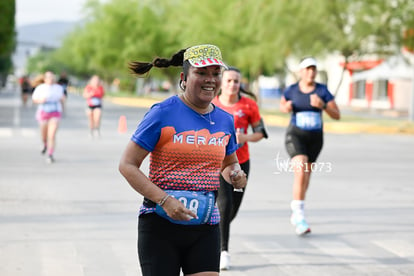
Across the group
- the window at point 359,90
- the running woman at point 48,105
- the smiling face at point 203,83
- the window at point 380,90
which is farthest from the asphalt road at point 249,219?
the window at point 359,90

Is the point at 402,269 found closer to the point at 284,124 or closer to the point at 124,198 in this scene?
the point at 124,198

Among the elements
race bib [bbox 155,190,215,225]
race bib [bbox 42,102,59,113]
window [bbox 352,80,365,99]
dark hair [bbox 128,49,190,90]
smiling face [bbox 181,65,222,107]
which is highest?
window [bbox 352,80,365,99]

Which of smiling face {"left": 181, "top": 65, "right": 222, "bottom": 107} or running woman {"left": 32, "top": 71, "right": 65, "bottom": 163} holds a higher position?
smiling face {"left": 181, "top": 65, "right": 222, "bottom": 107}

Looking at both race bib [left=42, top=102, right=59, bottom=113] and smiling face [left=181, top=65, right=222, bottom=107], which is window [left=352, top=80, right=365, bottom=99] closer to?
race bib [left=42, top=102, right=59, bottom=113]

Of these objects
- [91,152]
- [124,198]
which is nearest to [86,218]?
[124,198]

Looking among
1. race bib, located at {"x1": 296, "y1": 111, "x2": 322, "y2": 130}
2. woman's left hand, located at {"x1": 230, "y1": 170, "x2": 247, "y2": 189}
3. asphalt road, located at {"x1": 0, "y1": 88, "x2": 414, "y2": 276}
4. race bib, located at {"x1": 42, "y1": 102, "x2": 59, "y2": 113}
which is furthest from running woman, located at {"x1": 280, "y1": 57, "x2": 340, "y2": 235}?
race bib, located at {"x1": 42, "y1": 102, "x2": 59, "y2": 113}

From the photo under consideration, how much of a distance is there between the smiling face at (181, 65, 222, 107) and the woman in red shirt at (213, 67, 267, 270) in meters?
2.65

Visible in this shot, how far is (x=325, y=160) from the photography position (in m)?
16.5

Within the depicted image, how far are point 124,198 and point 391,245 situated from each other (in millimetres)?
4024

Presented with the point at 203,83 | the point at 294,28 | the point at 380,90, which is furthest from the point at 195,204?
the point at 380,90

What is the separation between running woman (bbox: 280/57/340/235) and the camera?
844 cm

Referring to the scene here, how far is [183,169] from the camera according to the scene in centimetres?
393

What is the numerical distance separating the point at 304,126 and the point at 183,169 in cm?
474

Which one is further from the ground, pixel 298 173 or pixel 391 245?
pixel 298 173
